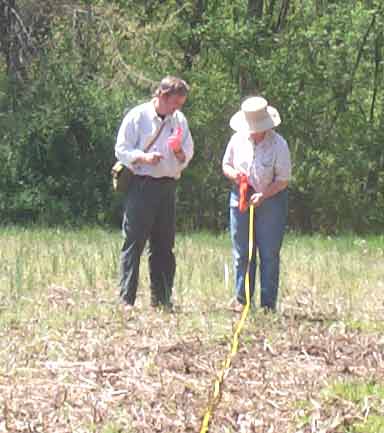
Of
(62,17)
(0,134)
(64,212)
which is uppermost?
(62,17)

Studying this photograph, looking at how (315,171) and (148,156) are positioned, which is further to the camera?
(315,171)

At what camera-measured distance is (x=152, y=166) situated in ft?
31.6

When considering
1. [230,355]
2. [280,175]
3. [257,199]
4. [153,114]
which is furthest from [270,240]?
[230,355]

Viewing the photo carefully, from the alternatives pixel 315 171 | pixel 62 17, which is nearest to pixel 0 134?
pixel 62 17

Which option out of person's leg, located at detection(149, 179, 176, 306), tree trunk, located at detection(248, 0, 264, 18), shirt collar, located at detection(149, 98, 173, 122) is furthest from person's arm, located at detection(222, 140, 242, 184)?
tree trunk, located at detection(248, 0, 264, 18)

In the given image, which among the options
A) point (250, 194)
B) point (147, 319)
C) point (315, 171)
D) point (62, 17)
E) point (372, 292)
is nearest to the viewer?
point (147, 319)

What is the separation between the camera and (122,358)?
7480 millimetres

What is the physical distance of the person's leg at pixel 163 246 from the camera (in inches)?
385

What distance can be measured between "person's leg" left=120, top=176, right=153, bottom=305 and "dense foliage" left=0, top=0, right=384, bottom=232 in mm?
13159

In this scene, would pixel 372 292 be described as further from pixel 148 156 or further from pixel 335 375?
pixel 335 375

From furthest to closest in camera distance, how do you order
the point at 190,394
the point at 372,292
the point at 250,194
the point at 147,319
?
the point at 372,292
the point at 250,194
the point at 147,319
the point at 190,394

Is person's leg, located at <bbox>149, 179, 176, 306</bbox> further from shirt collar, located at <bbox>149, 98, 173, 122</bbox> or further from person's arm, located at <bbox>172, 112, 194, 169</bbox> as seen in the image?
shirt collar, located at <bbox>149, 98, 173, 122</bbox>

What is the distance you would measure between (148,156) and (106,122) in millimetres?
14830

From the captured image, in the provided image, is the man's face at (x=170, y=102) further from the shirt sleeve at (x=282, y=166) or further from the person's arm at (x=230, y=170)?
the shirt sleeve at (x=282, y=166)
